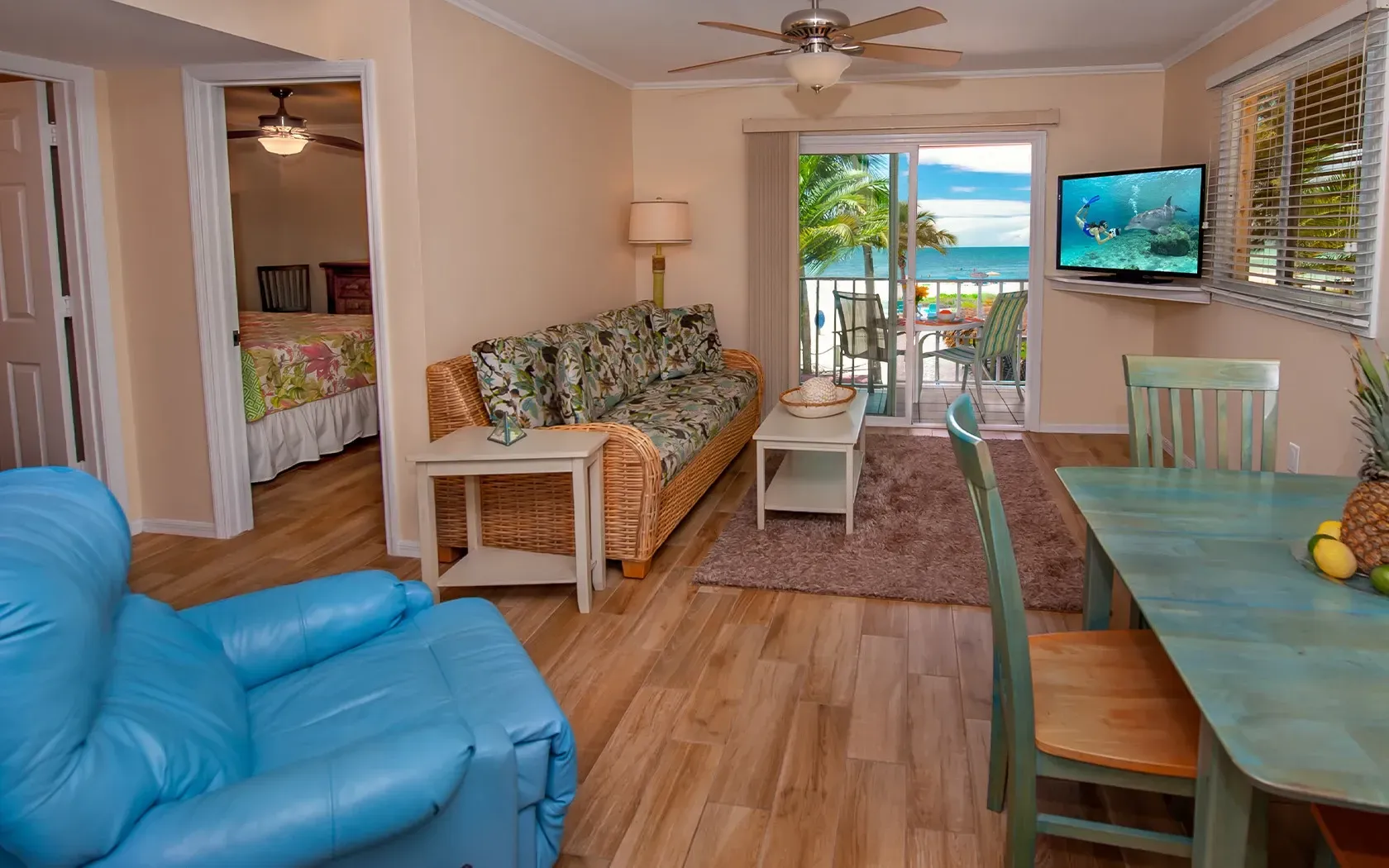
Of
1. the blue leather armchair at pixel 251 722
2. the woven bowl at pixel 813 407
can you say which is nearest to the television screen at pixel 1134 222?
the woven bowl at pixel 813 407

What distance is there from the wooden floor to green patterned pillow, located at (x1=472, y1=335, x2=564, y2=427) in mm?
723

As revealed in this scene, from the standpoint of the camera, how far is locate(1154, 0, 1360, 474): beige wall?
384cm

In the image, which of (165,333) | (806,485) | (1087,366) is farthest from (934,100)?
(165,333)

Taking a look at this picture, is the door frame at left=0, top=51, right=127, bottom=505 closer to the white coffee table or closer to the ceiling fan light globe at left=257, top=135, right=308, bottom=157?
the ceiling fan light globe at left=257, top=135, right=308, bottom=157

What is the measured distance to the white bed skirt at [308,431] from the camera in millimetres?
5504

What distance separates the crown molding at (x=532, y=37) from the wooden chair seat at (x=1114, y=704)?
3.55 metres

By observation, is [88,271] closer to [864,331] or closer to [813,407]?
[813,407]

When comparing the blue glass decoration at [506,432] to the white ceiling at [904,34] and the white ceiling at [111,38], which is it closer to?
the white ceiling at [111,38]

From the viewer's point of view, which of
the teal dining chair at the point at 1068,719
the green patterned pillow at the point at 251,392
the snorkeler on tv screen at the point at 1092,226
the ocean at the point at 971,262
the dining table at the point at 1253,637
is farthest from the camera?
the ocean at the point at 971,262

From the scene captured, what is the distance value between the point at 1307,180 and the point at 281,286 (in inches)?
285

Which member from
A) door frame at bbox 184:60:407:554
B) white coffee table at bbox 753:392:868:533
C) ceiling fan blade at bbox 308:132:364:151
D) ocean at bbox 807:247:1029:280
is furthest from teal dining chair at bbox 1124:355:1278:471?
ocean at bbox 807:247:1029:280

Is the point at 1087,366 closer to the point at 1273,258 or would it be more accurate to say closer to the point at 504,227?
the point at 1273,258

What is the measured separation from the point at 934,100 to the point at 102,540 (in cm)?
584

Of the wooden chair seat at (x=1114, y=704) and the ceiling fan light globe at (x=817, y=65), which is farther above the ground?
the ceiling fan light globe at (x=817, y=65)
